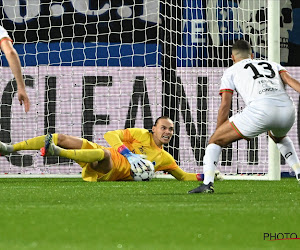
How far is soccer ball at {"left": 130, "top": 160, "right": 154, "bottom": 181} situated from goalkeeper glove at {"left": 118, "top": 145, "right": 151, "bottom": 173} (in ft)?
0.24

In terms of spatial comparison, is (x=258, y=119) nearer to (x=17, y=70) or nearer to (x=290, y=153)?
(x=290, y=153)

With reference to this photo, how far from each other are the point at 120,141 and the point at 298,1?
13.0 feet

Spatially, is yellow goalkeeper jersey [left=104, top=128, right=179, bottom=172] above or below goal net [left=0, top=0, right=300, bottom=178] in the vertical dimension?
below

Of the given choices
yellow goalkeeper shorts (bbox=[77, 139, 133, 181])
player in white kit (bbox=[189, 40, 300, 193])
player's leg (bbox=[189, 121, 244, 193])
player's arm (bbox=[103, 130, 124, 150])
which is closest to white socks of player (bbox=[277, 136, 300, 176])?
player in white kit (bbox=[189, 40, 300, 193])

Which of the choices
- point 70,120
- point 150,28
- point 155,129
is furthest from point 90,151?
point 150,28

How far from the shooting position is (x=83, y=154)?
6910 mm

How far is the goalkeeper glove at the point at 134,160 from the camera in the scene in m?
6.83

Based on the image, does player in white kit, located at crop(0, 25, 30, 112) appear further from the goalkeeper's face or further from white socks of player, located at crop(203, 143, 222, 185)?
the goalkeeper's face

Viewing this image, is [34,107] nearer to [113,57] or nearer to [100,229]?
[113,57]

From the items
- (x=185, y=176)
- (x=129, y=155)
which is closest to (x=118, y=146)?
(x=129, y=155)

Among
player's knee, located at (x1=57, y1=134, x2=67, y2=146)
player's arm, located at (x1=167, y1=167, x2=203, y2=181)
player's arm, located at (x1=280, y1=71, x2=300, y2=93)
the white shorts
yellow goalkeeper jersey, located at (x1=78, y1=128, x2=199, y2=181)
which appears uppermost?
player's arm, located at (x1=280, y1=71, x2=300, y2=93)

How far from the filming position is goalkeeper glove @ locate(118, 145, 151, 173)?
6828 millimetres

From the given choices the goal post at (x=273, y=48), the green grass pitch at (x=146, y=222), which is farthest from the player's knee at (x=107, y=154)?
the green grass pitch at (x=146, y=222)

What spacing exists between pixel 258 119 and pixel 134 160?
1.97 meters
